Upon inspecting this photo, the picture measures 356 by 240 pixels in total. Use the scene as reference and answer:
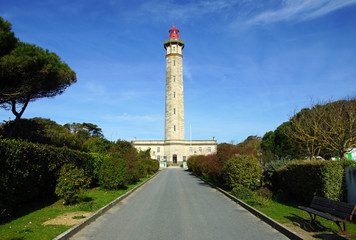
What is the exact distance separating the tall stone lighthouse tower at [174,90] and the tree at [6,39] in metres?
43.7

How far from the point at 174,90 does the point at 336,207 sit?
5324 centimetres

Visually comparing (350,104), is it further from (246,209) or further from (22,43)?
(22,43)

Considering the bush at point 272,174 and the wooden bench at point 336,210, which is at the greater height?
the bush at point 272,174

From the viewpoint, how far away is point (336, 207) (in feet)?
19.0

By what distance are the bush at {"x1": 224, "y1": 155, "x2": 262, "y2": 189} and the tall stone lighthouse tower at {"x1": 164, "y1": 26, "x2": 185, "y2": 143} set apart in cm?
4514

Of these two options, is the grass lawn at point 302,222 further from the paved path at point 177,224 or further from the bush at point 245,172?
the bush at point 245,172

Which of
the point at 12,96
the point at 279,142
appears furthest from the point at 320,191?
the point at 279,142

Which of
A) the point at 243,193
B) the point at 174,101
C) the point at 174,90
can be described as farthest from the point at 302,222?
the point at 174,90

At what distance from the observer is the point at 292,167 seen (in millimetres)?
10445

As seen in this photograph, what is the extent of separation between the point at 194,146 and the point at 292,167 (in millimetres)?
59327

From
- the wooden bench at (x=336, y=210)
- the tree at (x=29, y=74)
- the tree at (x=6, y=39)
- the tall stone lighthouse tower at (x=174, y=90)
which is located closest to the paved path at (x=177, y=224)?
the wooden bench at (x=336, y=210)

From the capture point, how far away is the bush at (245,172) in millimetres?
12703

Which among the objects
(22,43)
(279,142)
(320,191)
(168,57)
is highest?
(168,57)

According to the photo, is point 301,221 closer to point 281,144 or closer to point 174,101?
point 281,144
